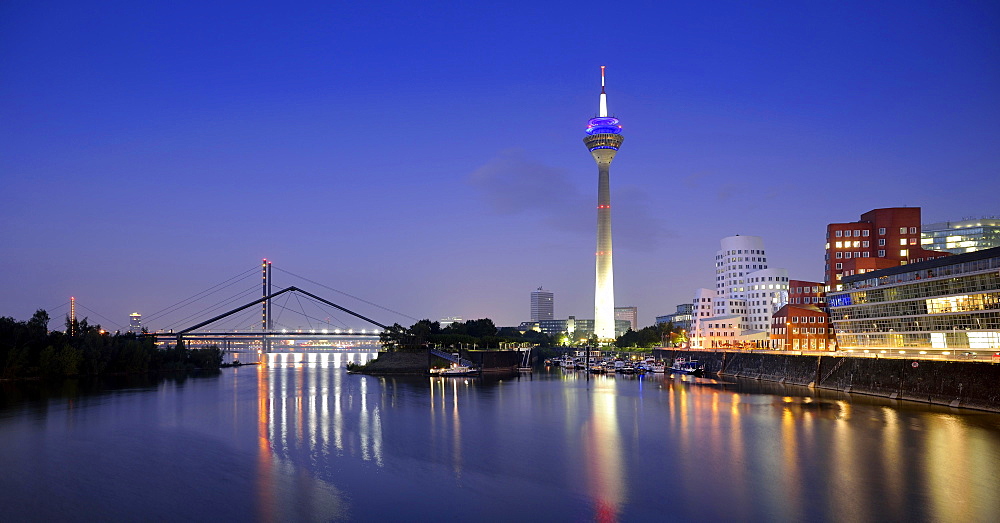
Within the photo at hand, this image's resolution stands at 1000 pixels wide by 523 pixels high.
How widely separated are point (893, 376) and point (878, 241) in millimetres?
37233

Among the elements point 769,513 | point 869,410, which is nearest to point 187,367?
point 869,410

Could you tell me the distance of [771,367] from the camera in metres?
57.9

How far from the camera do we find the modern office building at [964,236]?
95.1m

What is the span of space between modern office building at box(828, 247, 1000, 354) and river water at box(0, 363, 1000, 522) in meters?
8.30

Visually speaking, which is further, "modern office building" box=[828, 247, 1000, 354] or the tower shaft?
the tower shaft

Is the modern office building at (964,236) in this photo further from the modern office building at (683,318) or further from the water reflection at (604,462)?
the water reflection at (604,462)

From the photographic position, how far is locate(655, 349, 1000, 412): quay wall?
32.1m

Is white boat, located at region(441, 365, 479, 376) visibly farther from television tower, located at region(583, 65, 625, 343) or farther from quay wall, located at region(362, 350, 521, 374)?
television tower, located at region(583, 65, 625, 343)

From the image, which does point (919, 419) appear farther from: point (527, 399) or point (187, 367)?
point (187, 367)

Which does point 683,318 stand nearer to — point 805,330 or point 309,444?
point 805,330

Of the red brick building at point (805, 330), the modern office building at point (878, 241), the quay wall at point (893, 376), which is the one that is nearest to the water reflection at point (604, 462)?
A: the quay wall at point (893, 376)

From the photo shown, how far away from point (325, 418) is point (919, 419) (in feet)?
92.4

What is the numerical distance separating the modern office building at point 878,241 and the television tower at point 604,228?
70.9 m

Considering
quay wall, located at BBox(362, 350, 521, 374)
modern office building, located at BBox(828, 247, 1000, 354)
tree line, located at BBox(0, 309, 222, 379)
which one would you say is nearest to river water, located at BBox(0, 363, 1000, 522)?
modern office building, located at BBox(828, 247, 1000, 354)
